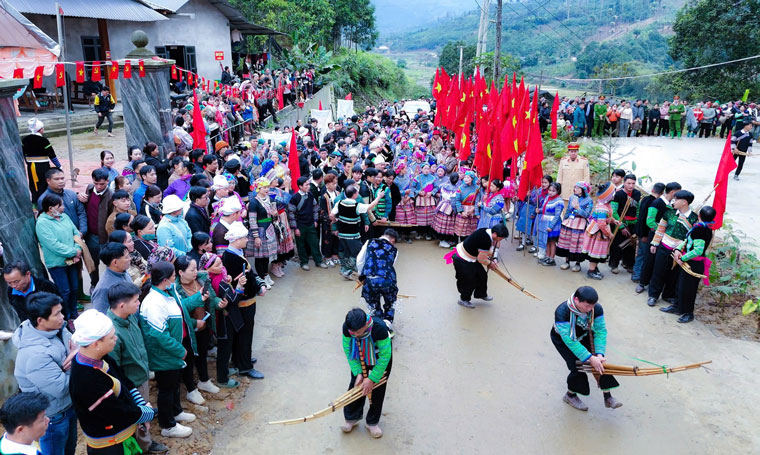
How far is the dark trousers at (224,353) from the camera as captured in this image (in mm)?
5125

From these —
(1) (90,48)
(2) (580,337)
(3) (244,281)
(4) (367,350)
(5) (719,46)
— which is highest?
(5) (719,46)

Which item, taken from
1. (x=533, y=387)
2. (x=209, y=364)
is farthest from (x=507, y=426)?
(x=209, y=364)

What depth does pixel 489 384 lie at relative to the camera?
551cm

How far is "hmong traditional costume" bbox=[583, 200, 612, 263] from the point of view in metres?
8.04

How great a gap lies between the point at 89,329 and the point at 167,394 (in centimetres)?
140

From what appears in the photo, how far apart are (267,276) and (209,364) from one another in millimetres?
2281

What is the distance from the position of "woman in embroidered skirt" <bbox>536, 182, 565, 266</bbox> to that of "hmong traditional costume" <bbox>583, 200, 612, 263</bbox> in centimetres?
50

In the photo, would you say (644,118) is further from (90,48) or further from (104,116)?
(90,48)

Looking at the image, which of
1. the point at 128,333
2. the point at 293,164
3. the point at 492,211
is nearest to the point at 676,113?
the point at 492,211

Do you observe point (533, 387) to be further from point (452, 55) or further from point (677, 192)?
point (452, 55)

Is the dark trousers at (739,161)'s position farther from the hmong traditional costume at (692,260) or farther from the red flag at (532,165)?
the hmong traditional costume at (692,260)

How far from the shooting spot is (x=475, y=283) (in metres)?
7.15

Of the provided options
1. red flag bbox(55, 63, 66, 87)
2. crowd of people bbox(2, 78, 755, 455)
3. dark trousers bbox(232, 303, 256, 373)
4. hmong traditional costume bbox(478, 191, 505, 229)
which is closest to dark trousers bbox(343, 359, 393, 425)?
crowd of people bbox(2, 78, 755, 455)

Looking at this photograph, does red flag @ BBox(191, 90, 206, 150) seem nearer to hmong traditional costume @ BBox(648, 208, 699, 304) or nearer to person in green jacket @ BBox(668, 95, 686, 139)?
hmong traditional costume @ BBox(648, 208, 699, 304)
